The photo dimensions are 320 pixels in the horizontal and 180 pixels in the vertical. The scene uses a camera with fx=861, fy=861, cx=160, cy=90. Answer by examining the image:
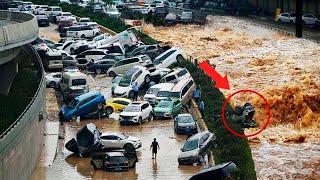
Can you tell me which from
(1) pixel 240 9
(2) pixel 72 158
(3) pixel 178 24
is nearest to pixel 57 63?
(2) pixel 72 158

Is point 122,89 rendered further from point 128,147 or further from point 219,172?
point 219,172

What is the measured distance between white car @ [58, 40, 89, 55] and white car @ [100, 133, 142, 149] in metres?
21.3

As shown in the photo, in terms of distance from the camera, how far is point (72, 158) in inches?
1188

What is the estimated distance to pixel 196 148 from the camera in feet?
95.1

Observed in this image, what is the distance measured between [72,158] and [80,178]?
2.51 metres

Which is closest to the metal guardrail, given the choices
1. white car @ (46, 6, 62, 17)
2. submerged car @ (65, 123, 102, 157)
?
submerged car @ (65, 123, 102, 157)

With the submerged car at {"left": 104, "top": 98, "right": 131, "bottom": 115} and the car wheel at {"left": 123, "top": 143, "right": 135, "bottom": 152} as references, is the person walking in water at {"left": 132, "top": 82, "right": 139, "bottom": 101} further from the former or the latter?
the car wheel at {"left": 123, "top": 143, "right": 135, "bottom": 152}

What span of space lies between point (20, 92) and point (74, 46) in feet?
62.0

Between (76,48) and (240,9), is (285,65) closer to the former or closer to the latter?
(76,48)

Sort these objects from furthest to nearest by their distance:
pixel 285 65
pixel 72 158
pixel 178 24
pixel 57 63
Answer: pixel 178 24, pixel 285 65, pixel 57 63, pixel 72 158

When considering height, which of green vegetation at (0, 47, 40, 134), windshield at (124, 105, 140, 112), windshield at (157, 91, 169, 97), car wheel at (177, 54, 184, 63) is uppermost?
green vegetation at (0, 47, 40, 134)

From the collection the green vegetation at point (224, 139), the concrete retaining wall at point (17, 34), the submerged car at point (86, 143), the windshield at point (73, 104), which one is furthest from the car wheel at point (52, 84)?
the submerged car at point (86, 143)

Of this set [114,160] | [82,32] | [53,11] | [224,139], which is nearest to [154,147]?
[114,160]

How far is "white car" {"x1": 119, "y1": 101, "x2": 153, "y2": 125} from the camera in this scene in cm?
3538
